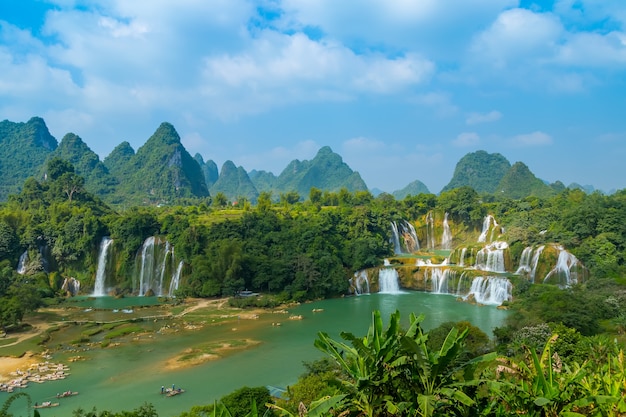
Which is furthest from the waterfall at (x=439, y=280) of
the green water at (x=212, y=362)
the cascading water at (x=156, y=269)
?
the cascading water at (x=156, y=269)

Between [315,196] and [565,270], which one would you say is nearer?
[565,270]

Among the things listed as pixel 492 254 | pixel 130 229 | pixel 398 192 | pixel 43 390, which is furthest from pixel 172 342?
pixel 398 192

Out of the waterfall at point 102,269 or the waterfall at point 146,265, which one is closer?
the waterfall at point 146,265

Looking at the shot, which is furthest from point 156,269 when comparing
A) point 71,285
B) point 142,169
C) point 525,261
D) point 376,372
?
point 142,169

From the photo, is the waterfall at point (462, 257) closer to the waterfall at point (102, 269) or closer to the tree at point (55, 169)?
the waterfall at point (102, 269)

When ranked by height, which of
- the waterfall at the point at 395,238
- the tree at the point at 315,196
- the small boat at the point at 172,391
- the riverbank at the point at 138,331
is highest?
the tree at the point at 315,196

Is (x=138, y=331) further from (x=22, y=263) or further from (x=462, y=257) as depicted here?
(x=462, y=257)

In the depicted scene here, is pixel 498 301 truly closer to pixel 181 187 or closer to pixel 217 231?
pixel 217 231
